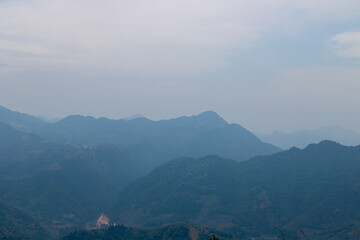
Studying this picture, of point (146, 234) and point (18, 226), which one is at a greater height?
point (146, 234)

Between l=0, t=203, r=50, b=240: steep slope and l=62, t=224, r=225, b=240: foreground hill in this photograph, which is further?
l=0, t=203, r=50, b=240: steep slope

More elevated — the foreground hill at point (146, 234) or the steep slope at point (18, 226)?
the foreground hill at point (146, 234)

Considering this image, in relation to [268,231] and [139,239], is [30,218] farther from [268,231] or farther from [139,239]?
[268,231]

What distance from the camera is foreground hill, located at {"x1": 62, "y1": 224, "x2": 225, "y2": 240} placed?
14075cm

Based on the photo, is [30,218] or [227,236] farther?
[30,218]

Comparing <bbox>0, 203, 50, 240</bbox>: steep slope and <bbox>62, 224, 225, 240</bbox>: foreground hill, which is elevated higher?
<bbox>62, 224, 225, 240</bbox>: foreground hill

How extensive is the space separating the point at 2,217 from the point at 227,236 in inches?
4279

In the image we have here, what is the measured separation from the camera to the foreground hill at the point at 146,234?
462ft

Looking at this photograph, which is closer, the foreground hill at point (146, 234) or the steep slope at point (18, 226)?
the foreground hill at point (146, 234)

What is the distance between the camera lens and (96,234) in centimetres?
14350

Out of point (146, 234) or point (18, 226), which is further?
point (18, 226)

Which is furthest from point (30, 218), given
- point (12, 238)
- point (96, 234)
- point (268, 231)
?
point (268, 231)

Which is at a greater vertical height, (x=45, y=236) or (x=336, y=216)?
(x=336, y=216)

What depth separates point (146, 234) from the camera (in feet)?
490
